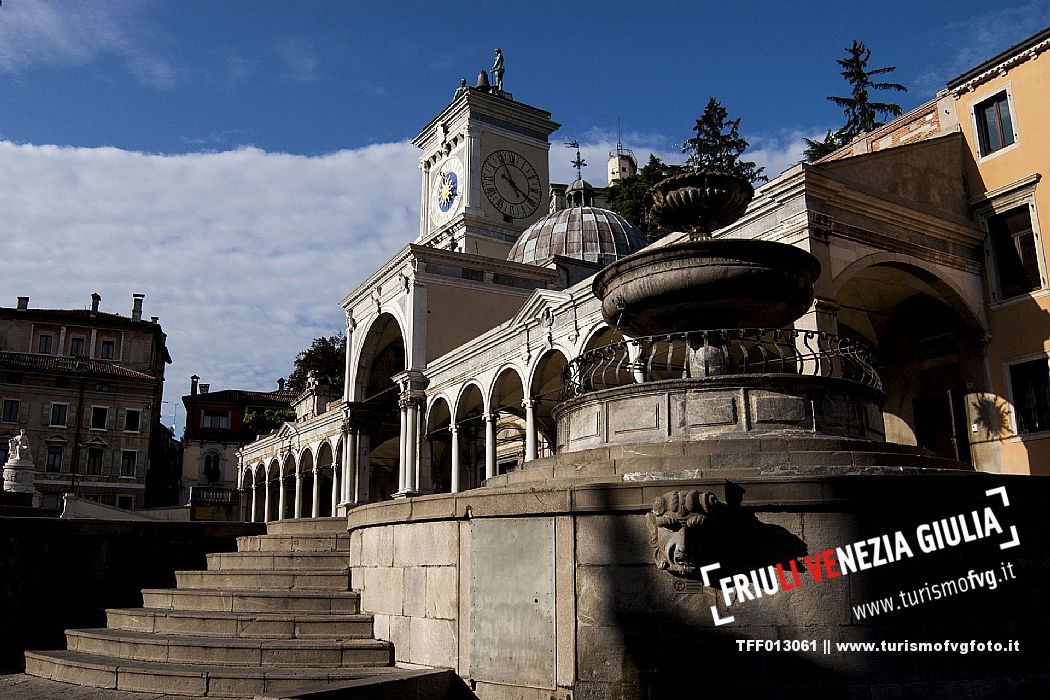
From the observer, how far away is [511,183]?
3962cm

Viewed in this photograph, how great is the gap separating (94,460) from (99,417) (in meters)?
2.55

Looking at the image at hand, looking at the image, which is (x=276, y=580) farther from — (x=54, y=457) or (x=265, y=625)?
(x=54, y=457)

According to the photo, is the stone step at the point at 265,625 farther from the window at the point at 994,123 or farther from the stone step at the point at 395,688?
the window at the point at 994,123

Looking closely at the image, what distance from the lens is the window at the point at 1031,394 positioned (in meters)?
17.1

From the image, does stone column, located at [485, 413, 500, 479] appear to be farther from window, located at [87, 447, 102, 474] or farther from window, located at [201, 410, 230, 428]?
window, located at [201, 410, 230, 428]

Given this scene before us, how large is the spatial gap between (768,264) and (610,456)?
2.44 m

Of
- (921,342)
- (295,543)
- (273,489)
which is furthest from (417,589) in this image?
(273,489)

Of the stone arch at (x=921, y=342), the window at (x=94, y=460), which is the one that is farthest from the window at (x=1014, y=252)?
the window at (x=94, y=460)

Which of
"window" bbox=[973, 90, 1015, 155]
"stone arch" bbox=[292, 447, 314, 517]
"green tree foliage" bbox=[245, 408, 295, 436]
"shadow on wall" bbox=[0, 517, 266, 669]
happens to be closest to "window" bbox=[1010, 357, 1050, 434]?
"window" bbox=[973, 90, 1015, 155]

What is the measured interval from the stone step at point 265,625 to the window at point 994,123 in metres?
17.2

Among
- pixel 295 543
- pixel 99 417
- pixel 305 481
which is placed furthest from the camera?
pixel 99 417

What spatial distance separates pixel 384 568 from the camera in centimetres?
767

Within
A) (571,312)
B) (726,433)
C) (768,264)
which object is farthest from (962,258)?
(726,433)

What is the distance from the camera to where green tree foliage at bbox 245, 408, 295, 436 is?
60938 millimetres
